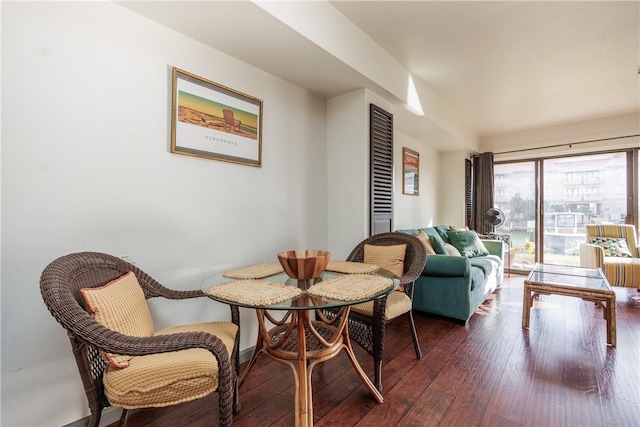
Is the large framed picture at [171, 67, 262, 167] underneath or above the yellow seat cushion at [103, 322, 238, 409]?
above

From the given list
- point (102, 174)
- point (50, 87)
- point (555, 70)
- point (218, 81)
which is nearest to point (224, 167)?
point (218, 81)

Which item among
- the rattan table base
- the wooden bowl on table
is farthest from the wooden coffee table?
the wooden bowl on table

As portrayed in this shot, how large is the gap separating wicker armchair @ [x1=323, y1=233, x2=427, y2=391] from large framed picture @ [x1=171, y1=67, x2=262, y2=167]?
3.78 feet

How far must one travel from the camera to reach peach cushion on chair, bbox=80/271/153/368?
3.59 feet

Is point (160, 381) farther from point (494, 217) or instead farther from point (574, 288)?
point (494, 217)

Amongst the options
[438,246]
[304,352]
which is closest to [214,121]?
[304,352]

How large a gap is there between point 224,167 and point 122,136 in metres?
0.60

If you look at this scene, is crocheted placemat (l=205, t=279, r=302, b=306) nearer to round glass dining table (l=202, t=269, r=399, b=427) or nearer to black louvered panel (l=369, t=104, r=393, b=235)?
round glass dining table (l=202, t=269, r=399, b=427)

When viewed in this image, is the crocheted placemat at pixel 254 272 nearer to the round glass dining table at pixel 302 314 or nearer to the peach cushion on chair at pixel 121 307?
the round glass dining table at pixel 302 314

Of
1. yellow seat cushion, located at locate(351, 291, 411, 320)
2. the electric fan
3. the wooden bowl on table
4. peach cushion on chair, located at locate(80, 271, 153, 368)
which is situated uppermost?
the electric fan

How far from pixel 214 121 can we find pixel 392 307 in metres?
1.64

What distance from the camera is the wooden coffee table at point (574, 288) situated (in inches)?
87.4

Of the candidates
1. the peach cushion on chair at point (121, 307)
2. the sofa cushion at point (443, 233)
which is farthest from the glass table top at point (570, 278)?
the peach cushion on chair at point (121, 307)

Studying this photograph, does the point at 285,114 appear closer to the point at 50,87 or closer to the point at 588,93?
the point at 50,87
